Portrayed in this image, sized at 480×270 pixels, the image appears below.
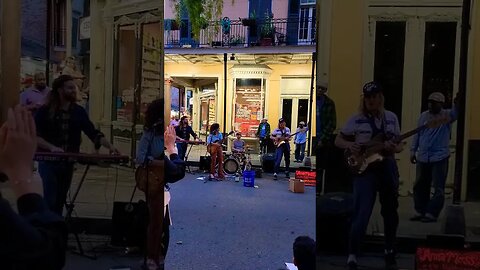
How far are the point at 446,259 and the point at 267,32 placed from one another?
2.54ft

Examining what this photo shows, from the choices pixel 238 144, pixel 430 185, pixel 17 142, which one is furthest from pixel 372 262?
pixel 17 142

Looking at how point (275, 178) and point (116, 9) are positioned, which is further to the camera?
point (275, 178)

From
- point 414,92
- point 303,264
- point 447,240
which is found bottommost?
point 303,264

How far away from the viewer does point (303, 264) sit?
3.85 feet

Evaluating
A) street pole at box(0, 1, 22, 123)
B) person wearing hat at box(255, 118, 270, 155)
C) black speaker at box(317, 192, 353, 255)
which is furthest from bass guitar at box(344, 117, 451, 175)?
street pole at box(0, 1, 22, 123)

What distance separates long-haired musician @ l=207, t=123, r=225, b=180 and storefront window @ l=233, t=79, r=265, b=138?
53 mm

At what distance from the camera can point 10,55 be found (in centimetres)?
101

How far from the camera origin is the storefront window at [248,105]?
1030 mm

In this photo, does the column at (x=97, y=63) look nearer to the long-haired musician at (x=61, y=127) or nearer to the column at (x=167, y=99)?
the long-haired musician at (x=61, y=127)

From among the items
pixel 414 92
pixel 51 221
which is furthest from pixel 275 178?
pixel 51 221

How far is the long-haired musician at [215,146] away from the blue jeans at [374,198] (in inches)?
14.4

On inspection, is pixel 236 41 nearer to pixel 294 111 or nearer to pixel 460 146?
pixel 294 111

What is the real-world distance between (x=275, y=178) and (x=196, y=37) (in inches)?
18.0

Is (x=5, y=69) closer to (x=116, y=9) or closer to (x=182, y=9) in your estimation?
(x=116, y=9)
